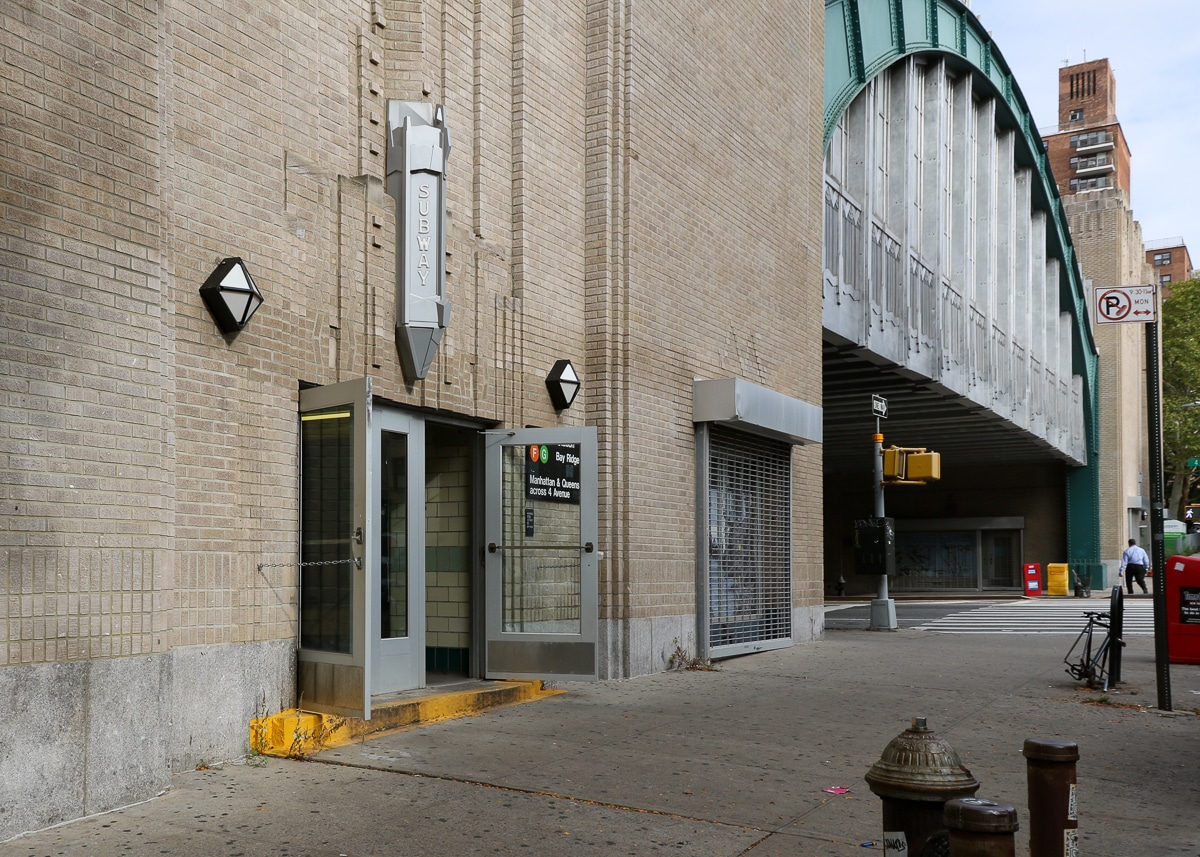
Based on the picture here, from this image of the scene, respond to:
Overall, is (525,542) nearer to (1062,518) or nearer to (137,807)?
(137,807)

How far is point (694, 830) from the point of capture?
6.16 m

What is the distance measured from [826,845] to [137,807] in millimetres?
3841

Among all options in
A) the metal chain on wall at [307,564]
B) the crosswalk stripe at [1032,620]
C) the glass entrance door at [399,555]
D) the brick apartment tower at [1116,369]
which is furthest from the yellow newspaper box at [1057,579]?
the metal chain on wall at [307,564]

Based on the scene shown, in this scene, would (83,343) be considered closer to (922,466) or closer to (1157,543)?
(1157,543)

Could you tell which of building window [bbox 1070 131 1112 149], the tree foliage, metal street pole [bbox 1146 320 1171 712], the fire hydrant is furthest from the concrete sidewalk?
building window [bbox 1070 131 1112 149]

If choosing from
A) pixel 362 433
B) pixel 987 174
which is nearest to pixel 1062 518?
pixel 987 174

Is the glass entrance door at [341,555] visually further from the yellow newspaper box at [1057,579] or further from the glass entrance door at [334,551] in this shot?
the yellow newspaper box at [1057,579]

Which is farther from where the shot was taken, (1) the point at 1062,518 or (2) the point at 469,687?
(1) the point at 1062,518

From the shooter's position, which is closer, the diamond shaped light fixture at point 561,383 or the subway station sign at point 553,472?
the subway station sign at point 553,472

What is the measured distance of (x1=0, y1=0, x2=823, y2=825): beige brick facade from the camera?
6.35 metres

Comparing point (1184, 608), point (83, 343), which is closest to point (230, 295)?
point (83, 343)

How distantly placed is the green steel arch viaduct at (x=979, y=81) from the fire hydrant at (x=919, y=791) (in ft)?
56.9

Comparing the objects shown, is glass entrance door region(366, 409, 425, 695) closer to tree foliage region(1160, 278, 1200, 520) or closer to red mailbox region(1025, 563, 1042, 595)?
red mailbox region(1025, 563, 1042, 595)

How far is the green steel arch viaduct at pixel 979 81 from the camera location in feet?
69.6
